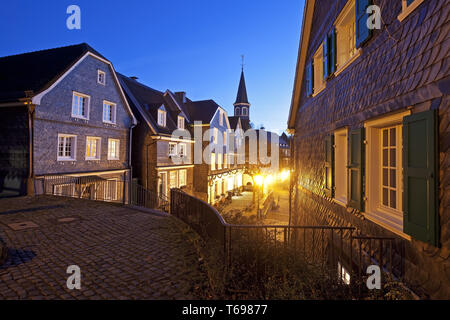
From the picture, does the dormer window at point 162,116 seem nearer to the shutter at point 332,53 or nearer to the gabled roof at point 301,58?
the gabled roof at point 301,58

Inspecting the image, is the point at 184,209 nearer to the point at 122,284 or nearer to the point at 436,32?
the point at 122,284

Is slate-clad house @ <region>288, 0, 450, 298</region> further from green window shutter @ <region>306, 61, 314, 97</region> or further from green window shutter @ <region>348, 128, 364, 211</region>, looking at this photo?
green window shutter @ <region>306, 61, 314, 97</region>

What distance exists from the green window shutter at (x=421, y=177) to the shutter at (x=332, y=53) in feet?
12.3

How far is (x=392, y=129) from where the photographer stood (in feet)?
14.1

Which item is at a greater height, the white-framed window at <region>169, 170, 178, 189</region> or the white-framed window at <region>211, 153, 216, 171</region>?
the white-framed window at <region>211, 153, 216, 171</region>

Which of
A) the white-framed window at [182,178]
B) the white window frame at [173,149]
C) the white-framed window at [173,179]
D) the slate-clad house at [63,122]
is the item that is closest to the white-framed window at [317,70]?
the slate-clad house at [63,122]

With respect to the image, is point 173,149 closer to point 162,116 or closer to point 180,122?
point 162,116

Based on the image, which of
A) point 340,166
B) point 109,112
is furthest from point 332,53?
point 109,112

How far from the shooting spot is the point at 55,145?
12922 millimetres

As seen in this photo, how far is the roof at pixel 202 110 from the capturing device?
2587 centimetres

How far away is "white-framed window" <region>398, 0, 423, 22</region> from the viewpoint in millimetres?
3360

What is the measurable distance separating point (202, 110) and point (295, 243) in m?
24.0

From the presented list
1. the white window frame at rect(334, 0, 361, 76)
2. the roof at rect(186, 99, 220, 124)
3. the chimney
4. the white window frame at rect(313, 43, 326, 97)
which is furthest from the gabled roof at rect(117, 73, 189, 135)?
the white window frame at rect(334, 0, 361, 76)
